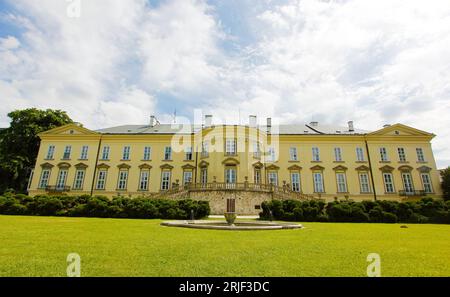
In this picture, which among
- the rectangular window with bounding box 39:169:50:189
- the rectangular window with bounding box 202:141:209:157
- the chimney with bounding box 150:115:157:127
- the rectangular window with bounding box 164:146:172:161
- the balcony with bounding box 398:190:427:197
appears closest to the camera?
the balcony with bounding box 398:190:427:197

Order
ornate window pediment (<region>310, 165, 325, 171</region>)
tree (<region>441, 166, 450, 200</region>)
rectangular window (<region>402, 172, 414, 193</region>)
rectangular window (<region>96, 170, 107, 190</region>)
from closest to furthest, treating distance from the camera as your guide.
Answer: tree (<region>441, 166, 450, 200</region>) < rectangular window (<region>402, 172, 414, 193</region>) < ornate window pediment (<region>310, 165, 325, 171</region>) < rectangular window (<region>96, 170, 107, 190</region>)

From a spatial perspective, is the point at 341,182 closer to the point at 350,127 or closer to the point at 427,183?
the point at 350,127

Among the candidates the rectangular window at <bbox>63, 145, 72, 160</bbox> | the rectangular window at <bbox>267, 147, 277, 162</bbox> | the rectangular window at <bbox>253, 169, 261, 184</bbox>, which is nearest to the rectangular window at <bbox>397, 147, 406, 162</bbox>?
the rectangular window at <bbox>267, 147, 277, 162</bbox>

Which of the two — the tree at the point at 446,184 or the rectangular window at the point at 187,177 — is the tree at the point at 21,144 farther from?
the tree at the point at 446,184

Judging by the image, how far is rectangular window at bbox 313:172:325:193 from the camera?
3190 cm

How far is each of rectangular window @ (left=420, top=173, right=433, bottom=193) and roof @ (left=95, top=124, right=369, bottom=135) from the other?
30.8ft

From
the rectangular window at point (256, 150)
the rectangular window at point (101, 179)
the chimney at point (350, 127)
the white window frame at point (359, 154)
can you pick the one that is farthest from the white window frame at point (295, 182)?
the rectangular window at point (101, 179)

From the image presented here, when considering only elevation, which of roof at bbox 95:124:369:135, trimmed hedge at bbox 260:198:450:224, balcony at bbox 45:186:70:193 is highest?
roof at bbox 95:124:369:135

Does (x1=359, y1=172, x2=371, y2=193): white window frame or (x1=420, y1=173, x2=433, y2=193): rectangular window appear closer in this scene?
(x1=420, y1=173, x2=433, y2=193): rectangular window

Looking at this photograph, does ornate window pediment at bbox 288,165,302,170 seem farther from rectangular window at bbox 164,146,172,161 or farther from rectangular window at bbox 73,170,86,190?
rectangular window at bbox 73,170,86,190

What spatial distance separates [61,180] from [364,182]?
41.7 metres

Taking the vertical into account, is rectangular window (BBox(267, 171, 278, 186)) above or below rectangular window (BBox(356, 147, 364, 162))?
below

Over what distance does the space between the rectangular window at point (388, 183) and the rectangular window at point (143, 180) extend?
3226cm

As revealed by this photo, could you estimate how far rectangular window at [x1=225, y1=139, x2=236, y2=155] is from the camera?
100 ft
